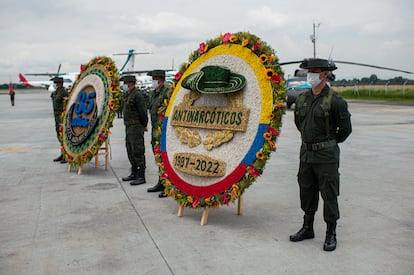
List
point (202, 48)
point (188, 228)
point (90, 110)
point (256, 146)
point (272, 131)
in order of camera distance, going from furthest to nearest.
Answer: point (90, 110)
point (202, 48)
point (188, 228)
point (256, 146)
point (272, 131)

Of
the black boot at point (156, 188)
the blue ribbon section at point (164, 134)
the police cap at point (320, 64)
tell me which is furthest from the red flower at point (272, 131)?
the black boot at point (156, 188)

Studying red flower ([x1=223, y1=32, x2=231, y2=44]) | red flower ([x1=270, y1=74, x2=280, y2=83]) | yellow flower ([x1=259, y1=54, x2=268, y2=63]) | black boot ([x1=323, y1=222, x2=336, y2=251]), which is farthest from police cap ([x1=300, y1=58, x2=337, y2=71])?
black boot ([x1=323, y1=222, x2=336, y2=251])

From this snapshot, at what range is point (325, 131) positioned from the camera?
4.18m

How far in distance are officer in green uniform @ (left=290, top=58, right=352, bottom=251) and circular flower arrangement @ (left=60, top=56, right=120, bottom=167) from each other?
4164 millimetres

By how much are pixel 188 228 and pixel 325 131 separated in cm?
190

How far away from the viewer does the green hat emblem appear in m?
4.79

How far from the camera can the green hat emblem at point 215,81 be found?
4785 mm

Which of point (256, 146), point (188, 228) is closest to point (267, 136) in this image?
point (256, 146)

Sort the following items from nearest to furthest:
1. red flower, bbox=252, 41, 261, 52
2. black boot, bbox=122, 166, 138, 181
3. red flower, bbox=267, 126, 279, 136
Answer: red flower, bbox=267, 126, 279, 136 → red flower, bbox=252, 41, 261, 52 → black boot, bbox=122, 166, 138, 181

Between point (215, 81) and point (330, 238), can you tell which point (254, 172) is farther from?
point (215, 81)

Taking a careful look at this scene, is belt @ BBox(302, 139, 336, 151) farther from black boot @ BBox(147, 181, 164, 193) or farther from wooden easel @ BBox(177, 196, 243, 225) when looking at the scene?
black boot @ BBox(147, 181, 164, 193)

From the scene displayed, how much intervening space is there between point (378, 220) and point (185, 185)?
2.37 m

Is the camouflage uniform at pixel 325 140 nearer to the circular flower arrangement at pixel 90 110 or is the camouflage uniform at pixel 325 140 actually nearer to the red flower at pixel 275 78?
the red flower at pixel 275 78

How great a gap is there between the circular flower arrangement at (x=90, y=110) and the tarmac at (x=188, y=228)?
20.0 inches
